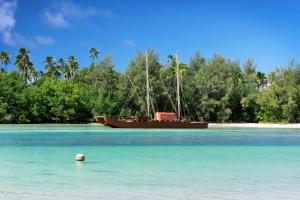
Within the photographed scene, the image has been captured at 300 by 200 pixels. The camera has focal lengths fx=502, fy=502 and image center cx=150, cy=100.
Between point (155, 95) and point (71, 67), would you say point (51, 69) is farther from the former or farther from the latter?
point (155, 95)

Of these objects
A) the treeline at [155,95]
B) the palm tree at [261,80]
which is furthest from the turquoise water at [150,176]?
the palm tree at [261,80]

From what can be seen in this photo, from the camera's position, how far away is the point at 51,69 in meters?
105

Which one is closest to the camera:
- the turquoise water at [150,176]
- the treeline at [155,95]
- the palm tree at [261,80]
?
the turquoise water at [150,176]

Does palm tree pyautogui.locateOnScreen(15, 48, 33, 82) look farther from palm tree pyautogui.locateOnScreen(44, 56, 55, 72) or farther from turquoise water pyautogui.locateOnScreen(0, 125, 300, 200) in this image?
turquoise water pyautogui.locateOnScreen(0, 125, 300, 200)

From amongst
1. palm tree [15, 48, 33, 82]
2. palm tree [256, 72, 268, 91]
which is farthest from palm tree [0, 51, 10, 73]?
palm tree [256, 72, 268, 91]

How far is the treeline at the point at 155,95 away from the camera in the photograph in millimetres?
73312

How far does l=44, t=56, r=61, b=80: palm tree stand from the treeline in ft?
65.4

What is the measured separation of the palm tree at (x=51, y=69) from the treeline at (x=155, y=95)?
19.9m

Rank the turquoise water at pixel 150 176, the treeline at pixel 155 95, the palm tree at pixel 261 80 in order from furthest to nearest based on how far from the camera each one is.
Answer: the palm tree at pixel 261 80
the treeline at pixel 155 95
the turquoise water at pixel 150 176

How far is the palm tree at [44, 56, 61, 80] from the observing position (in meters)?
104

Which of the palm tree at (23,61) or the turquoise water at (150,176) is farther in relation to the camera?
the palm tree at (23,61)

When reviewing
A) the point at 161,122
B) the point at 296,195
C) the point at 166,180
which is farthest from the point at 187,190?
the point at 161,122

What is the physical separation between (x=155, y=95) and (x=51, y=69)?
3695cm

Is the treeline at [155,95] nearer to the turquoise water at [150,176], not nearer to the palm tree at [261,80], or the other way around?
the palm tree at [261,80]
